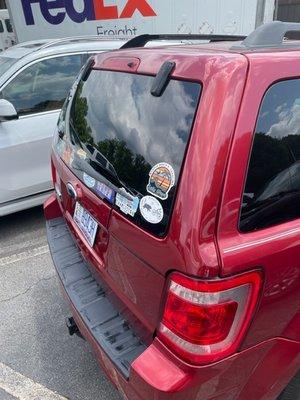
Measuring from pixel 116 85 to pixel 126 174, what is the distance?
1.63 ft

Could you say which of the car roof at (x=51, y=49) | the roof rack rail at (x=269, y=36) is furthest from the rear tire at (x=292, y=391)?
the car roof at (x=51, y=49)

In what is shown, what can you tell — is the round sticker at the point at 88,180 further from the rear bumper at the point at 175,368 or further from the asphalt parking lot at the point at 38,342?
the asphalt parking lot at the point at 38,342

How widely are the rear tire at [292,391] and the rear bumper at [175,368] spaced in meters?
0.11

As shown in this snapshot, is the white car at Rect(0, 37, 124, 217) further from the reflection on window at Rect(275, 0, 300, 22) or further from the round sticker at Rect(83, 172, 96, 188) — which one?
the reflection on window at Rect(275, 0, 300, 22)

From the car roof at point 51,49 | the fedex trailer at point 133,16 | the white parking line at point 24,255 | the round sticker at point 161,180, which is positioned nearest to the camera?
the round sticker at point 161,180

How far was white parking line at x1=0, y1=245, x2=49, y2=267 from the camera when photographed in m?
3.41

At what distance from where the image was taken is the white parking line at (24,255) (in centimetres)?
341

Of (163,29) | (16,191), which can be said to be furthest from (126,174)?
(163,29)

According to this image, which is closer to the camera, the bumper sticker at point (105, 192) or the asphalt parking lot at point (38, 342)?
the bumper sticker at point (105, 192)

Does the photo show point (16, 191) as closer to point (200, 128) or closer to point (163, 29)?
point (200, 128)

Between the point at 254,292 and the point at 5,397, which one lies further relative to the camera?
the point at 5,397

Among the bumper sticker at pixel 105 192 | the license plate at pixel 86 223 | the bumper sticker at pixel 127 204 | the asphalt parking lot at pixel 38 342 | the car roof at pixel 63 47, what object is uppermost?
the car roof at pixel 63 47

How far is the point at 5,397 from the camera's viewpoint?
213cm

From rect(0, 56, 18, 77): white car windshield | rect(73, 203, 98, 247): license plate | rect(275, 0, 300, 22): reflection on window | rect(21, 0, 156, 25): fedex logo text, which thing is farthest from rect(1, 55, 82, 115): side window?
rect(275, 0, 300, 22): reflection on window
